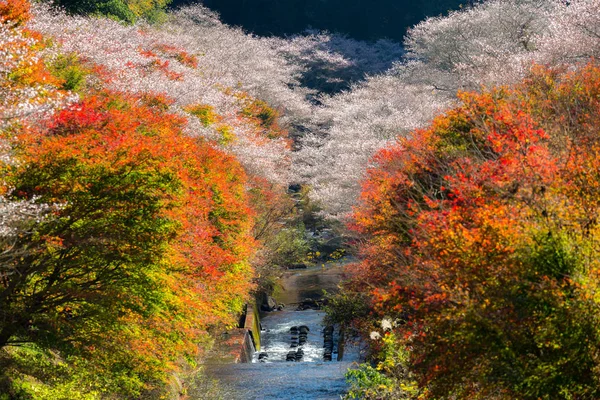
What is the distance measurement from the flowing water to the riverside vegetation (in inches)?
47.8

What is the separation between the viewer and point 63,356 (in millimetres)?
13516

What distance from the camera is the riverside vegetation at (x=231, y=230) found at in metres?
7.12

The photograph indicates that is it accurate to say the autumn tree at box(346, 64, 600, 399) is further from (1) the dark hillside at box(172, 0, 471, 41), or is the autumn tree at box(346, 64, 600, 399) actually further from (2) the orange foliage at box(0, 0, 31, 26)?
(1) the dark hillside at box(172, 0, 471, 41)

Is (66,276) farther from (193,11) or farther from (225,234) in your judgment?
(193,11)

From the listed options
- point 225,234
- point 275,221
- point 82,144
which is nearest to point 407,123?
point 275,221

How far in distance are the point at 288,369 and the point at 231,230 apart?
231 inches

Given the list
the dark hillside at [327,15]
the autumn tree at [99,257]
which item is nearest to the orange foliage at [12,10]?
the autumn tree at [99,257]

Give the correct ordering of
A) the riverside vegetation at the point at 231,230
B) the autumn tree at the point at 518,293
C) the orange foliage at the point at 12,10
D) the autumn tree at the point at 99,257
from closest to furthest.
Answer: the autumn tree at the point at 518,293 < the riverside vegetation at the point at 231,230 < the autumn tree at the point at 99,257 < the orange foliage at the point at 12,10

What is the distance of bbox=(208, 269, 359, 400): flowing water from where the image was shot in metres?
19.0

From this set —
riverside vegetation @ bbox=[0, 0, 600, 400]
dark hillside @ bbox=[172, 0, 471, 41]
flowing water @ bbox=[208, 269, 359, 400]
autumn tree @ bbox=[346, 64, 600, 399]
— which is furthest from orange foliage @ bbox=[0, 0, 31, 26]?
dark hillside @ bbox=[172, 0, 471, 41]

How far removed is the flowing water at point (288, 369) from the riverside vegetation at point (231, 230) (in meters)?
1.21

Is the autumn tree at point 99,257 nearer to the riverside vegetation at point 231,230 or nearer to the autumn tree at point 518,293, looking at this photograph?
the riverside vegetation at point 231,230

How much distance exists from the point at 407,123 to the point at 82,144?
27.9m

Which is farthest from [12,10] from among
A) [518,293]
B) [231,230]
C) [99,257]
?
[518,293]
